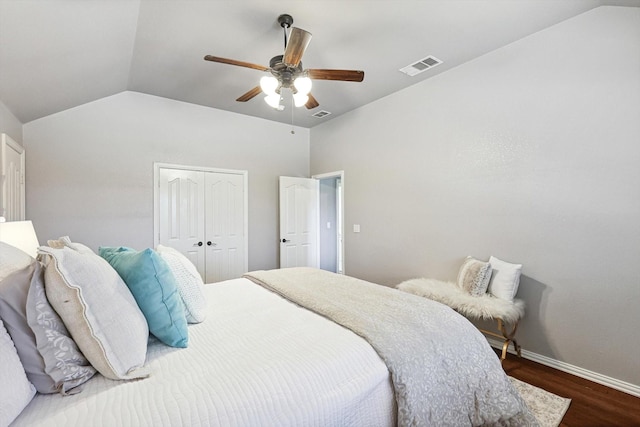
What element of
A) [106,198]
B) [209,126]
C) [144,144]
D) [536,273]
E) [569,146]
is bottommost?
[536,273]

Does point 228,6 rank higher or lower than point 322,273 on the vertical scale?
higher

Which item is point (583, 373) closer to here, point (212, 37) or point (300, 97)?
point (300, 97)

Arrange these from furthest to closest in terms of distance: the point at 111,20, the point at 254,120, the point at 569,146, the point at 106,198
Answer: the point at 254,120 < the point at 106,198 < the point at 569,146 < the point at 111,20

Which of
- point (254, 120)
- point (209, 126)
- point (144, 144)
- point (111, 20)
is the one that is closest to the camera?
point (111, 20)

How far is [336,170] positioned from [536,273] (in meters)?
2.94

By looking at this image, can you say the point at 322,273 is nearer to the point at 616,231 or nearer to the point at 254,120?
the point at 616,231

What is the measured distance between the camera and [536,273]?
2.52 metres

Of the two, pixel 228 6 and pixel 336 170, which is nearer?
pixel 228 6

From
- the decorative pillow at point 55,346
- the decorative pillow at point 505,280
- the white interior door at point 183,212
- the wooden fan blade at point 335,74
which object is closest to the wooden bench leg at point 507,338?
the decorative pillow at point 505,280

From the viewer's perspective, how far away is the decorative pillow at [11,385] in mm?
732

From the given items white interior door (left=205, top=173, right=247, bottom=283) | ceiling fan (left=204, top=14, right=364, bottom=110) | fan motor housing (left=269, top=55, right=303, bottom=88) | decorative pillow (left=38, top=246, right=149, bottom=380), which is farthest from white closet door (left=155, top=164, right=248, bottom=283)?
decorative pillow (left=38, top=246, right=149, bottom=380)

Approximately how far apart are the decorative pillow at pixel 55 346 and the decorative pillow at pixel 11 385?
0.06m

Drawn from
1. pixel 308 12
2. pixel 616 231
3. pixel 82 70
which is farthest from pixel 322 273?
pixel 82 70

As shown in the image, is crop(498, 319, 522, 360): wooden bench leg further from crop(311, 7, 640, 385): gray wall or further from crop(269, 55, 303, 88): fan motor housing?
crop(269, 55, 303, 88): fan motor housing
